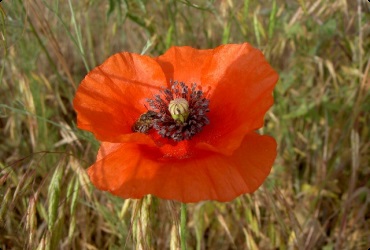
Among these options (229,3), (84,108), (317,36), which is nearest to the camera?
(84,108)

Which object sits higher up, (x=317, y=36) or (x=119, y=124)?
(x=317, y=36)

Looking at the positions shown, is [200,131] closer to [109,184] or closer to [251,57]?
[251,57]

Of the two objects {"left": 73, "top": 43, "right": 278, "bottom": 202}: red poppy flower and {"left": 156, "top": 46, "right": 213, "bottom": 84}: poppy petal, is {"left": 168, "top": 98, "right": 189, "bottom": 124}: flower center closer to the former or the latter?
{"left": 73, "top": 43, "right": 278, "bottom": 202}: red poppy flower

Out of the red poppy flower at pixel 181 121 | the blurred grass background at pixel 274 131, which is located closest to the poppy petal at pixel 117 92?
the red poppy flower at pixel 181 121

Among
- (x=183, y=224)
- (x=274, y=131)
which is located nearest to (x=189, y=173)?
(x=183, y=224)

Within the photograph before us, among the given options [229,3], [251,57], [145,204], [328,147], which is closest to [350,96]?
[328,147]

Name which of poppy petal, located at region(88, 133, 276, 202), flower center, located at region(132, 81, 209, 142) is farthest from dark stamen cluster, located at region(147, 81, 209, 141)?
poppy petal, located at region(88, 133, 276, 202)

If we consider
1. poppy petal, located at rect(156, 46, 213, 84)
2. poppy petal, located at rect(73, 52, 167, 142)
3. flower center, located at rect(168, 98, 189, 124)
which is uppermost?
poppy petal, located at rect(156, 46, 213, 84)
